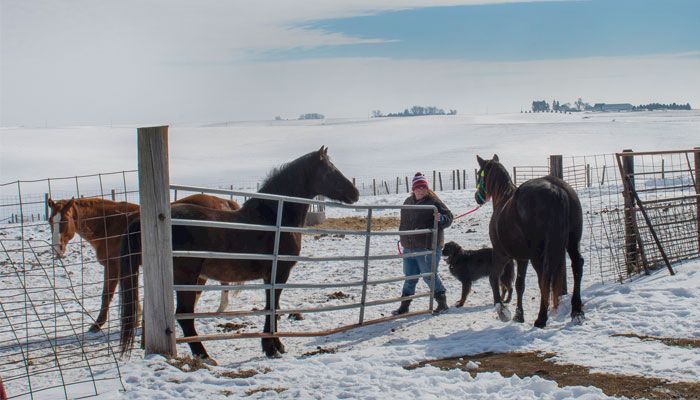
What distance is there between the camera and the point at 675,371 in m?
5.43

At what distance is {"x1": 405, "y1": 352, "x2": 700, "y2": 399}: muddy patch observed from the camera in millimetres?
4969

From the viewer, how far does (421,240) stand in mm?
9633

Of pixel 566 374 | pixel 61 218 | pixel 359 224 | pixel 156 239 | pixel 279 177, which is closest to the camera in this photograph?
pixel 566 374

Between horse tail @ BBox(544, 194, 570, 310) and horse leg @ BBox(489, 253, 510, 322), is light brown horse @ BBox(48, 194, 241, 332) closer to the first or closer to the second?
horse leg @ BBox(489, 253, 510, 322)

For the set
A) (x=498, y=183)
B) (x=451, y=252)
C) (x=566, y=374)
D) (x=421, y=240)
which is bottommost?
(x=566, y=374)

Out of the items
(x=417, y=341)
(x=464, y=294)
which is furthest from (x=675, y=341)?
(x=464, y=294)

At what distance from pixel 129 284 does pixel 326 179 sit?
265cm

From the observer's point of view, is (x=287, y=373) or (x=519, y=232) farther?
(x=519, y=232)

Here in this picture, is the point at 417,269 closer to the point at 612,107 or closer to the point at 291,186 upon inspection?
the point at 291,186

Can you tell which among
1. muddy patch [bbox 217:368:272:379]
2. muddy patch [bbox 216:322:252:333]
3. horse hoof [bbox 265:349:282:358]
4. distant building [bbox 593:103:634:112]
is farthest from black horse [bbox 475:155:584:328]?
distant building [bbox 593:103:634:112]

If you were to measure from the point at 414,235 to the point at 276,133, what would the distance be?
361ft

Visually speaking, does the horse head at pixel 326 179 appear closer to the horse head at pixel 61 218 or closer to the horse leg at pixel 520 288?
the horse leg at pixel 520 288

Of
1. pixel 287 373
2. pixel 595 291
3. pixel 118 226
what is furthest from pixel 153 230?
pixel 595 291

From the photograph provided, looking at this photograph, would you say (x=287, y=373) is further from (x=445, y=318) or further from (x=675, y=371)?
(x=445, y=318)
